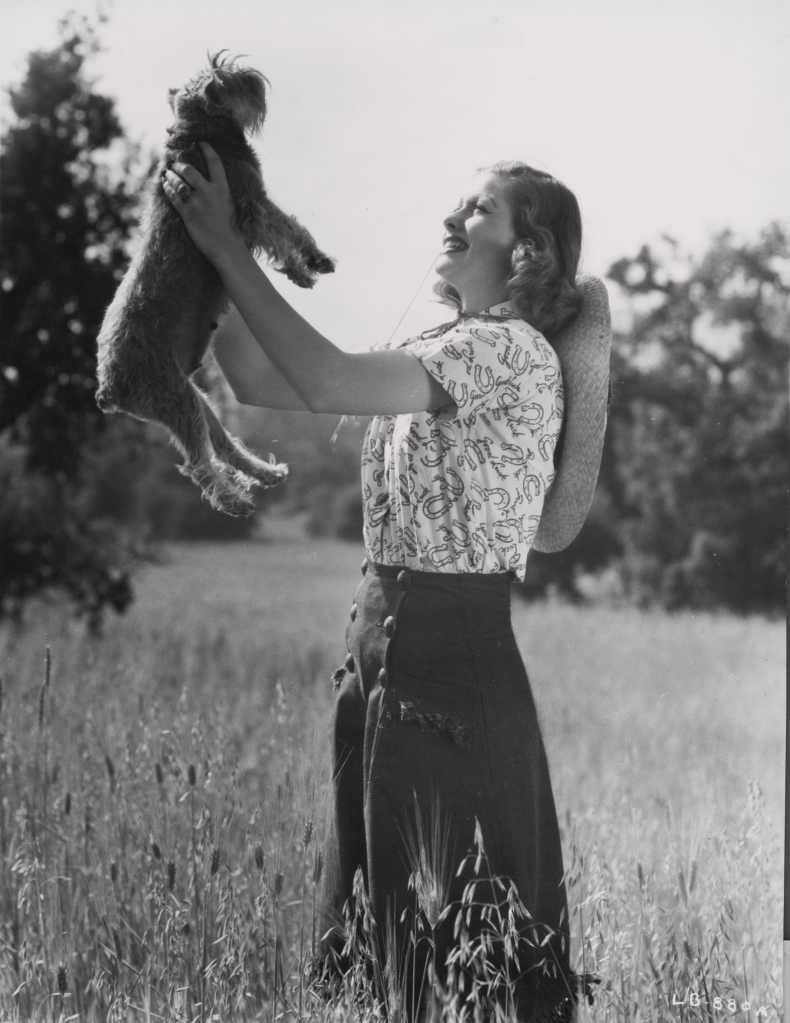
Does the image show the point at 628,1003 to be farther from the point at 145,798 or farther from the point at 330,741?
the point at 145,798

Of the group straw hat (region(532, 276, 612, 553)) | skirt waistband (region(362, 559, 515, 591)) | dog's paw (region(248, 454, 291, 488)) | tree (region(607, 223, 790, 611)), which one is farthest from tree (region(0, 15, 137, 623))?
skirt waistband (region(362, 559, 515, 591))

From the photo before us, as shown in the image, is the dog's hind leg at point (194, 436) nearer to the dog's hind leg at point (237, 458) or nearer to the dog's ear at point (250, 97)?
the dog's hind leg at point (237, 458)

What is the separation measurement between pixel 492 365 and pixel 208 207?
584 mm

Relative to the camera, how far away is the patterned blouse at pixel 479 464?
216cm

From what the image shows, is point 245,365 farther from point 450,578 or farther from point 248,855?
point 248,855

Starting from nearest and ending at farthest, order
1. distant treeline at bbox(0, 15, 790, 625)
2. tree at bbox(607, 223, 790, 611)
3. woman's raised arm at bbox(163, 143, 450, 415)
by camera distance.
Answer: woman's raised arm at bbox(163, 143, 450, 415), distant treeline at bbox(0, 15, 790, 625), tree at bbox(607, 223, 790, 611)

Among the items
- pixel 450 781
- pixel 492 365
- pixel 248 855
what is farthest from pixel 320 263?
pixel 248 855

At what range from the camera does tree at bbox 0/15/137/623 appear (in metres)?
4.67

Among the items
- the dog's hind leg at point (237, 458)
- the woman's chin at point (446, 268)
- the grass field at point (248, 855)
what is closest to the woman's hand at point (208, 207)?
the dog's hind leg at point (237, 458)

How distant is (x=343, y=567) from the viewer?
181 inches

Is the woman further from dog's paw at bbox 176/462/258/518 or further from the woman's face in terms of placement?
dog's paw at bbox 176/462/258/518

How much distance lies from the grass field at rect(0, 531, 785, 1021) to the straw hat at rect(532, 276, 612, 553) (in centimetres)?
83

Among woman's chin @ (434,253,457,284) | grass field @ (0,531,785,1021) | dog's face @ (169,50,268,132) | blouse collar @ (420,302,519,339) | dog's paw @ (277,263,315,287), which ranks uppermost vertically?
dog's face @ (169,50,268,132)

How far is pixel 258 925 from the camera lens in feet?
8.46
